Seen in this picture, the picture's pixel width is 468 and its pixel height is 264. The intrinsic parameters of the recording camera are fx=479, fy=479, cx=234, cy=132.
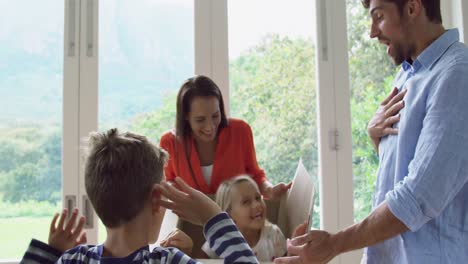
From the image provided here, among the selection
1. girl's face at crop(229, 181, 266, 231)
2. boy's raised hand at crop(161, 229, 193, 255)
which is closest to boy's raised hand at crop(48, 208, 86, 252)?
boy's raised hand at crop(161, 229, 193, 255)

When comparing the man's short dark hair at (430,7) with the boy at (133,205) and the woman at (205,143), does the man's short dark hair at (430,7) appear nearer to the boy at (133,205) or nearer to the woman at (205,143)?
the boy at (133,205)

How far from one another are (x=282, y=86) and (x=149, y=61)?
0.78 meters

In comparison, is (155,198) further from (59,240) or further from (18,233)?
(18,233)

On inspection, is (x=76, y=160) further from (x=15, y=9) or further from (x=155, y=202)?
(x=155, y=202)

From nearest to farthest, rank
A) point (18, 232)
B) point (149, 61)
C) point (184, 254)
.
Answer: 1. point (184, 254)
2. point (18, 232)
3. point (149, 61)

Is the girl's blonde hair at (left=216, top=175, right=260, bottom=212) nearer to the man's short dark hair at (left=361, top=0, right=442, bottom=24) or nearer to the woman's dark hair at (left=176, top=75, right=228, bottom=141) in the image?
the woman's dark hair at (left=176, top=75, right=228, bottom=141)

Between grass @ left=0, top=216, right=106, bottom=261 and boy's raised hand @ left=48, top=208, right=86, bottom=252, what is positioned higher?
boy's raised hand @ left=48, top=208, right=86, bottom=252

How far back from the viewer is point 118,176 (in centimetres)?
98

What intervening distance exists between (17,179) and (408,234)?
6.91 feet

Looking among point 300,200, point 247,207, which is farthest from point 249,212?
point 300,200

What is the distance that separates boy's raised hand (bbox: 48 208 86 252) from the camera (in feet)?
3.53

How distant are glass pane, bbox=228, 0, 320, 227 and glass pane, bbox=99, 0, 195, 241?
1.28 feet

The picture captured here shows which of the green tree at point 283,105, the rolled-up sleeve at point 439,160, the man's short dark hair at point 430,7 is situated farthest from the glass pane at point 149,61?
the rolled-up sleeve at point 439,160

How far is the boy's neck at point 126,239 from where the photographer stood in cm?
98
